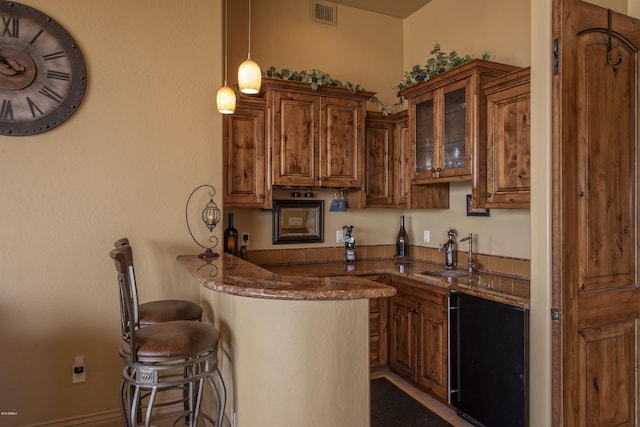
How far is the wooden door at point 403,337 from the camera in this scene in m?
3.35

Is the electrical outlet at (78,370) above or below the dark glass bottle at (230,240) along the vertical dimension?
below

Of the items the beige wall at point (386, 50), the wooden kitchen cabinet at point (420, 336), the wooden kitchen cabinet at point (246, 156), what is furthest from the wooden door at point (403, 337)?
the wooden kitchen cabinet at point (246, 156)

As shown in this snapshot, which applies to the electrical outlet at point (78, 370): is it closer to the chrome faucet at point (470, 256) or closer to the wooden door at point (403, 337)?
the wooden door at point (403, 337)

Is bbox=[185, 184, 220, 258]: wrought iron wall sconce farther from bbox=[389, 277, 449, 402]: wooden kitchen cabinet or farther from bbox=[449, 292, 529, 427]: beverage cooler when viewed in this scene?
bbox=[449, 292, 529, 427]: beverage cooler

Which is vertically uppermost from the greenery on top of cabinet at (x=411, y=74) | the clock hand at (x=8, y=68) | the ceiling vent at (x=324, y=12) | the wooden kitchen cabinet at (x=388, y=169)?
the ceiling vent at (x=324, y=12)

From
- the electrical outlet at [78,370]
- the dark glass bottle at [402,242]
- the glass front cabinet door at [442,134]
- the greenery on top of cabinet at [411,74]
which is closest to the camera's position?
the electrical outlet at [78,370]

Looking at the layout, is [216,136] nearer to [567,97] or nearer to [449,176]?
[449,176]

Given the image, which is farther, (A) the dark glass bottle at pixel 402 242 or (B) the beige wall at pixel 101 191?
(A) the dark glass bottle at pixel 402 242

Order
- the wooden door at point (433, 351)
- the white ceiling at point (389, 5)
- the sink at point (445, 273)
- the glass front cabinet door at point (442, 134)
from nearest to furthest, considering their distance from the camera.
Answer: the wooden door at point (433, 351) < the glass front cabinet door at point (442, 134) < the sink at point (445, 273) < the white ceiling at point (389, 5)

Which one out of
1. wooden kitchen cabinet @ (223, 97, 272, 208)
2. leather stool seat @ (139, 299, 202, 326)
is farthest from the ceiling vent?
leather stool seat @ (139, 299, 202, 326)

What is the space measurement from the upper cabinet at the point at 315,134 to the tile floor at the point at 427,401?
1.71 m

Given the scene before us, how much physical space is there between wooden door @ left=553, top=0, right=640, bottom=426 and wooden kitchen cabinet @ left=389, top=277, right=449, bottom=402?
93 cm

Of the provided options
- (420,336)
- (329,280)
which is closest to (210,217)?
(329,280)

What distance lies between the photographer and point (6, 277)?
2609 mm
